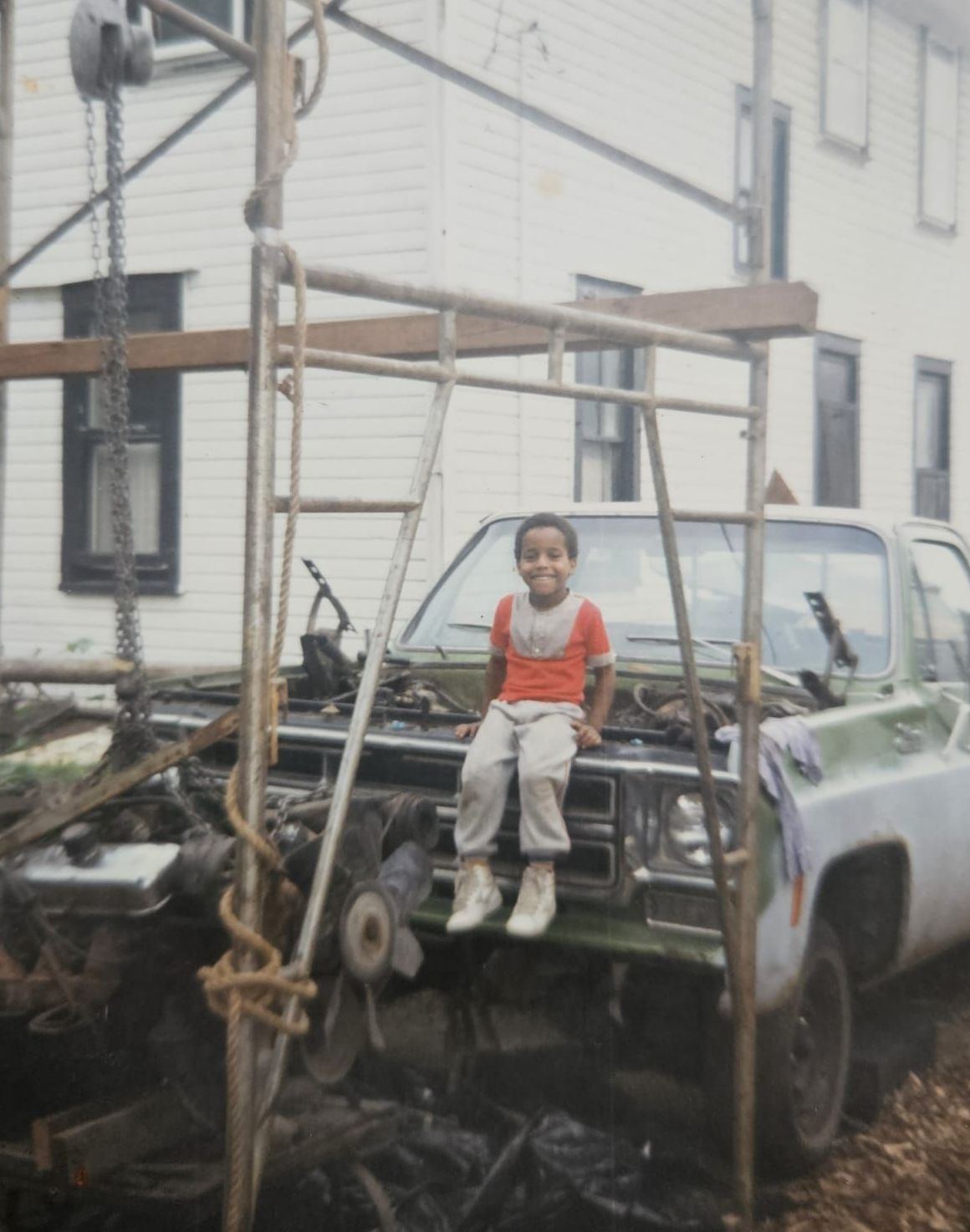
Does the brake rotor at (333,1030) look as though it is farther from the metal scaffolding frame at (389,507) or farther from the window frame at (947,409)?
the window frame at (947,409)

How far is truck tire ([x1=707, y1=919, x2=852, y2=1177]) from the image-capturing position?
381cm

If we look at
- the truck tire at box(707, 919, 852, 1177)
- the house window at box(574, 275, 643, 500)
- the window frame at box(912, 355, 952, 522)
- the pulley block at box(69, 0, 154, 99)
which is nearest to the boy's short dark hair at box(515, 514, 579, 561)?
the truck tire at box(707, 919, 852, 1177)

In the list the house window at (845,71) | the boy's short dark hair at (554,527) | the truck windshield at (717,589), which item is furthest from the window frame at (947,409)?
the boy's short dark hair at (554,527)

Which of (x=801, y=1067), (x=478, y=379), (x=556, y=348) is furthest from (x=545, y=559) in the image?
(x=801, y=1067)

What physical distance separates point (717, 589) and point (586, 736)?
1.18 meters

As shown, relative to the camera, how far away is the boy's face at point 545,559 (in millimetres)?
4340

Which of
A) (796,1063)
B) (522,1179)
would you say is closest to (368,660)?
(522,1179)

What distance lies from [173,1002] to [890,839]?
219cm

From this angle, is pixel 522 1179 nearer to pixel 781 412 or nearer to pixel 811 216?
pixel 781 412

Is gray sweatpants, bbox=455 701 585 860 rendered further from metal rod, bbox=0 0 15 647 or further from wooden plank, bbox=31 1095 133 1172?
metal rod, bbox=0 0 15 647

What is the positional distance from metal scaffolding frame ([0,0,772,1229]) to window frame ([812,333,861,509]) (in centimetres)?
1039

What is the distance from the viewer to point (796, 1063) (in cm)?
409

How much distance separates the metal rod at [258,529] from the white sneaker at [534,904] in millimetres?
1256

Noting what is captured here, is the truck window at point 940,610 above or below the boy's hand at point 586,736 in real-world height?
above
